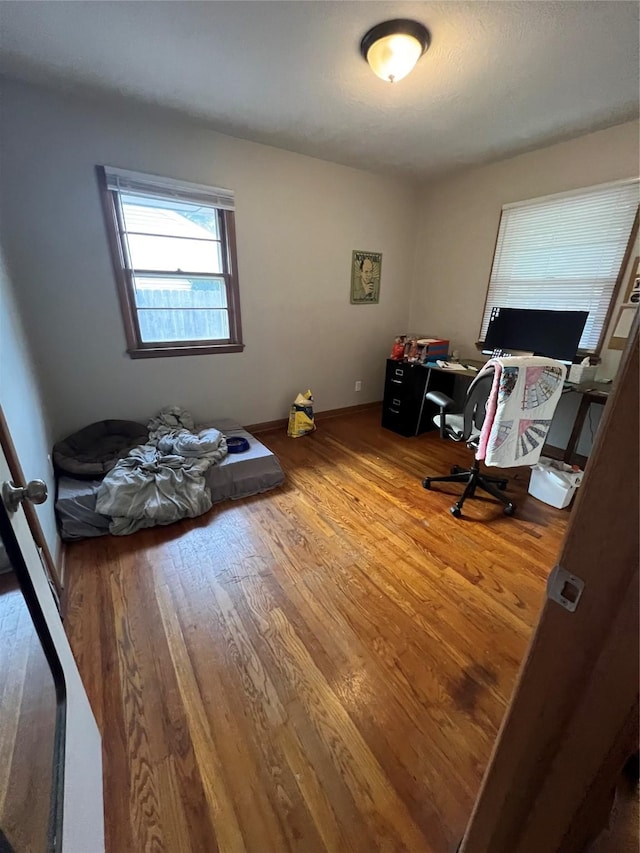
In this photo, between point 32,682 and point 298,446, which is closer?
point 32,682

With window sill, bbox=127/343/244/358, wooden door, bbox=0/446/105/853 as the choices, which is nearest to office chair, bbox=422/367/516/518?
window sill, bbox=127/343/244/358

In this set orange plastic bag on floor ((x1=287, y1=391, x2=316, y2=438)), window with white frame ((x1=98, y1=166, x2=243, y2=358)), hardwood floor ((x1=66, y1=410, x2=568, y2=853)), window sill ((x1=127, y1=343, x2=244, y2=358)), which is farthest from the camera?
orange plastic bag on floor ((x1=287, y1=391, x2=316, y2=438))

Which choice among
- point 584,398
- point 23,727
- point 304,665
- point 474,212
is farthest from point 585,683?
point 474,212

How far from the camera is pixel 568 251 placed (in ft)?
9.27

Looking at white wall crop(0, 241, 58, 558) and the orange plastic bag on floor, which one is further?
the orange plastic bag on floor

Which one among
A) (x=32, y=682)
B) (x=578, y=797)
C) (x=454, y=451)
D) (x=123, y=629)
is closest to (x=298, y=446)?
(x=454, y=451)

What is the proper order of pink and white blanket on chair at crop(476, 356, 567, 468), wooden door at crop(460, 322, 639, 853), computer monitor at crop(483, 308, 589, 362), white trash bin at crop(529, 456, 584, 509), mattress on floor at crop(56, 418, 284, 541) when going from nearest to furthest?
wooden door at crop(460, 322, 639, 853), pink and white blanket on chair at crop(476, 356, 567, 468), mattress on floor at crop(56, 418, 284, 541), white trash bin at crop(529, 456, 584, 509), computer monitor at crop(483, 308, 589, 362)

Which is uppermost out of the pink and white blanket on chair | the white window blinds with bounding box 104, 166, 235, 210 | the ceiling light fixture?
the ceiling light fixture

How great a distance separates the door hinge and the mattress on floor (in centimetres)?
218

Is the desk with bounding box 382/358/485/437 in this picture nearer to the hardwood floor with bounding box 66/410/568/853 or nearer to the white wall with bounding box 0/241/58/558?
the hardwood floor with bounding box 66/410/568/853

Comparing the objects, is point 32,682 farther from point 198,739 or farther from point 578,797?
point 578,797

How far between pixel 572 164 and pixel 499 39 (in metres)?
1.56

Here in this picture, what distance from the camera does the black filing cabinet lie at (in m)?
3.45

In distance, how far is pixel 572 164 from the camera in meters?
2.69
